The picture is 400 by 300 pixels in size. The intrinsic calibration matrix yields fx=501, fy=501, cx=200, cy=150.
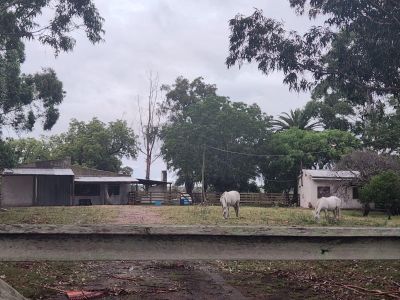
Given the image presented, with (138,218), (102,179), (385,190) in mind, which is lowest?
(138,218)

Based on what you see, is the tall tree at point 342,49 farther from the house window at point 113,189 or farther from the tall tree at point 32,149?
the tall tree at point 32,149

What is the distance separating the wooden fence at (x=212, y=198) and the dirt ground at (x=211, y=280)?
38069 millimetres

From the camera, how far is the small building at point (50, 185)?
4116cm

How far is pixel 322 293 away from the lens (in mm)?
5875

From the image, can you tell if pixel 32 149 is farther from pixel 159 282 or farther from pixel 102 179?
pixel 159 282

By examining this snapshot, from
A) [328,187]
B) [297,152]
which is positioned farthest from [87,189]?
[328,187]

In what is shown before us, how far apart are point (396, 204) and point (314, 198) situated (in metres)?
11.9

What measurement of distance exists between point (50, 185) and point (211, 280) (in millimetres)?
37461

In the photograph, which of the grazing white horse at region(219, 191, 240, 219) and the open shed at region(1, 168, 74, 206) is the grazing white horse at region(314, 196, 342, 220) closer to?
Result: the grazing white horse at region(219, 191, 240, 219)

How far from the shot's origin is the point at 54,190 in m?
42.4

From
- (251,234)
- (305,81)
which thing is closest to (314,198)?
(305,81)

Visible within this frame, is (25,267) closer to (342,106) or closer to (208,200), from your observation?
(208,200)

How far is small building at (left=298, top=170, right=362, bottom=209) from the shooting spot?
38531 mm

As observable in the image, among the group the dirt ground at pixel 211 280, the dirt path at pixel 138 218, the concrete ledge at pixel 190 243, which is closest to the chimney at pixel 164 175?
the dirt path at pixel 138 218
